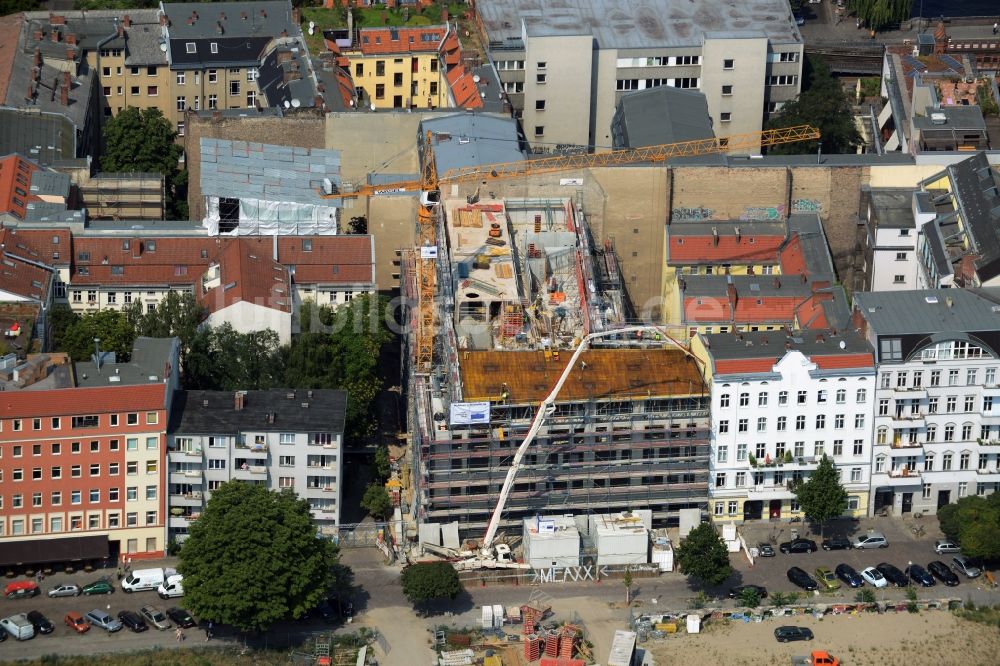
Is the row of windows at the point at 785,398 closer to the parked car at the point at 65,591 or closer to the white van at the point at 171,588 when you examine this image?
the white van at the point at 171,588

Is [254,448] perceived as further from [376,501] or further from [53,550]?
[53,550]

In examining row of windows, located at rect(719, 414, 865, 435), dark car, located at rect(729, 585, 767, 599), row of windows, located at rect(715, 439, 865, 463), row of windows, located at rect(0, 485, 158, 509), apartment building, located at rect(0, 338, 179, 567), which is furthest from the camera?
row of windows, located at rect(715, 439, 865, 463)

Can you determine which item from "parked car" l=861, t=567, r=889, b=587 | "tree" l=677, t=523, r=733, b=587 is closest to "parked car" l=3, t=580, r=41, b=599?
"tree" l=677, t=523, r=733, b=587

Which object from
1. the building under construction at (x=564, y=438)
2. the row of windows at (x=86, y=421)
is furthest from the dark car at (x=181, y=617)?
the building under construction at (x=564, y=438)

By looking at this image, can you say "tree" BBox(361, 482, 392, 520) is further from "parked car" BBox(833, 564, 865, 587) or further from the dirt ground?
"parked car" BBox(833, 564, 865, 587)

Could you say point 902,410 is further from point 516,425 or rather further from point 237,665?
point 237,665

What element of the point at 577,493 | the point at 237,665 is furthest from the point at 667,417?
the point at 237,665

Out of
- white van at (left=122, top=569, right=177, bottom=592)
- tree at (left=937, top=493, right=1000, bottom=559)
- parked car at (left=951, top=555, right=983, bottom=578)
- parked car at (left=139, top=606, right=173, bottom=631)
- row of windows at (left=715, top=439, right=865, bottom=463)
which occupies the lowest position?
parked car at (left=139, top=606, right=173, bottom=631)
